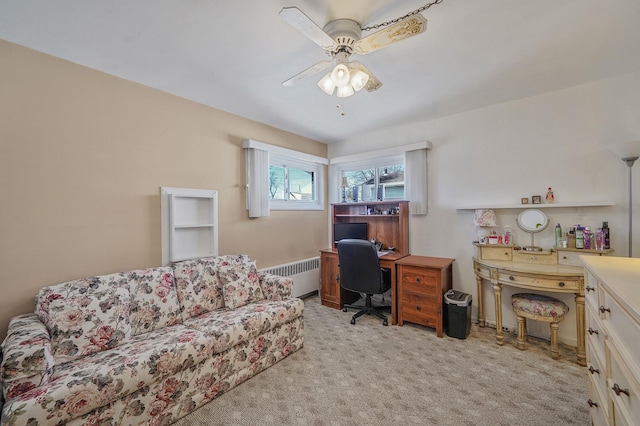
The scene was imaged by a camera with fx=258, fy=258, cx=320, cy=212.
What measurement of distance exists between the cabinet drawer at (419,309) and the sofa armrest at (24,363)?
287 cm

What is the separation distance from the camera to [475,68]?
2139mm

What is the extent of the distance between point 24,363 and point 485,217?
12.1 ft

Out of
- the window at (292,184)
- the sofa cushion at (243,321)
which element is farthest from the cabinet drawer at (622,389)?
the window at (292,184)

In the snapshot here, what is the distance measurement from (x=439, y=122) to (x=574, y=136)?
129 cm

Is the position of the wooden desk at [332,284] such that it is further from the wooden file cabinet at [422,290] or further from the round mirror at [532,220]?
the round mirror at [532,220]

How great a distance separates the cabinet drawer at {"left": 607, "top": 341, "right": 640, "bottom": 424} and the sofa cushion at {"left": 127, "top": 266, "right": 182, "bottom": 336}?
8.47 ft

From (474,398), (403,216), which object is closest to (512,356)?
(474,398)

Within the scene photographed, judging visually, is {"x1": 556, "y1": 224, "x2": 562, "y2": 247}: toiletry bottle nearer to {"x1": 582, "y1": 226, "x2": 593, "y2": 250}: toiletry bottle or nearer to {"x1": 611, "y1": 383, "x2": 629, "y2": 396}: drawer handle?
{"x1": 582, "y1": 226, "x2": 593, "y2": 250}: toiletry bottle

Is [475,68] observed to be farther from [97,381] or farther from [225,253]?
[97,381]

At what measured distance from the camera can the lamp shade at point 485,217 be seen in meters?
2.81

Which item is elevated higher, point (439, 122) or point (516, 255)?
point (439, 122)

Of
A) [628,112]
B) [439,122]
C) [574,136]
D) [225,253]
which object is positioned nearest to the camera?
[628,112]

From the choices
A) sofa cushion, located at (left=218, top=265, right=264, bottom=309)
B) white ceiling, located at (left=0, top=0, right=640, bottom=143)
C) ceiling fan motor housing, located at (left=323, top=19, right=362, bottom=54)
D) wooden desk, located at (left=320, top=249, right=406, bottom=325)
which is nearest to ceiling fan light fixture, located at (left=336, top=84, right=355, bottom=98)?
ceiling fan motor housing, located at (left=323, top=19, right=362, bottom=54)

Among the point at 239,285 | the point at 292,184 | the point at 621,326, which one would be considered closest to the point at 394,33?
the point at 621,326
